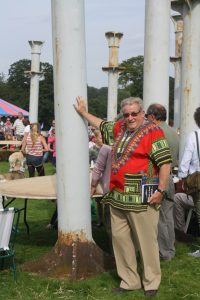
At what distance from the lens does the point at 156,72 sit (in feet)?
24.4

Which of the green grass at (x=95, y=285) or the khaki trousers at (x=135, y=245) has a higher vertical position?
the khaki trousers at (x=135, y=245)

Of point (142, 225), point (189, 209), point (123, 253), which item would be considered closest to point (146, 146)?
point (142, 225)

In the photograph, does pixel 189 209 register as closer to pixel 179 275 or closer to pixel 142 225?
pixel 179 275

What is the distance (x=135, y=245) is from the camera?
5133 mm

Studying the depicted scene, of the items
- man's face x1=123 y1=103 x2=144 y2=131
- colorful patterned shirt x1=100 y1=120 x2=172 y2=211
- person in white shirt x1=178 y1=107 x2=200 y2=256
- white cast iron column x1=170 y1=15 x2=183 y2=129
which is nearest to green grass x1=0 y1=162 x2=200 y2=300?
person in white shirt x1=178 y1=107 x2=200 y2=256

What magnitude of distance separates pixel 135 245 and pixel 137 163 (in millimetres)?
870

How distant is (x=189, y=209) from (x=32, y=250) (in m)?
2.19

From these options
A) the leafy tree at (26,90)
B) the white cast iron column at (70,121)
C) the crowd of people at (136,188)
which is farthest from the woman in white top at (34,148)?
the leafy tree at (26,90)

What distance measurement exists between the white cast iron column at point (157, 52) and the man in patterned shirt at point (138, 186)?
2507 mm

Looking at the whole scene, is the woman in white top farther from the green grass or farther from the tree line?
the tree line

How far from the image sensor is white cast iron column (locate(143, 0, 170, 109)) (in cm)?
743

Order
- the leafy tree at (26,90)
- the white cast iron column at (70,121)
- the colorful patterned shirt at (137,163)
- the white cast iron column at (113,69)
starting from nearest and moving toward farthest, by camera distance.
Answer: the colorful patterned shirt at (137,163) < the white cast iron column at (70,121) < the white cast iron column at (113,69) < the leafy tree at (26,90)

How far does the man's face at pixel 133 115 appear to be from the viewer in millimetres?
4840

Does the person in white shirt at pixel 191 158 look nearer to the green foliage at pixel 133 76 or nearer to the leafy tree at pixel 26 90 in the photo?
the leafy tree at pixel 26 90
